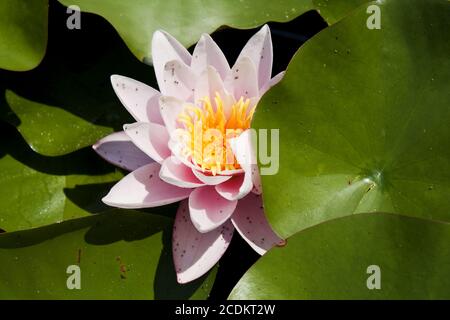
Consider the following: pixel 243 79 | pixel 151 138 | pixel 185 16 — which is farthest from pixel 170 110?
pixel 185 16

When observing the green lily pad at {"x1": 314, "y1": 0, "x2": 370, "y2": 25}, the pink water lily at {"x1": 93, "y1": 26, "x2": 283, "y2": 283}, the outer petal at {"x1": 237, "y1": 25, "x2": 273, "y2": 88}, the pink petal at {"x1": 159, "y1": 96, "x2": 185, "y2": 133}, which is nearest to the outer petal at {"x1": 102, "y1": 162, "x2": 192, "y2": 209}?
the pink water lily at {"x1": 93, "y1": 26, "x2": 283, "y2": 283}

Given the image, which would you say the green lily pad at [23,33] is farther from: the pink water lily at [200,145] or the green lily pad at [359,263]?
the green lily pad at [359,263]

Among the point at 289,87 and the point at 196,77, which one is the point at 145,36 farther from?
the point at 289,87

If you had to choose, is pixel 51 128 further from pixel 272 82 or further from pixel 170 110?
pixel 272 82

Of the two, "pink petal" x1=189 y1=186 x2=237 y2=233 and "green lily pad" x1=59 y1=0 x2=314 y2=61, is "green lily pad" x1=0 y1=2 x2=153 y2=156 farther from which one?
"pink petal" x1=189 y1=186 x2=237 y2=233
